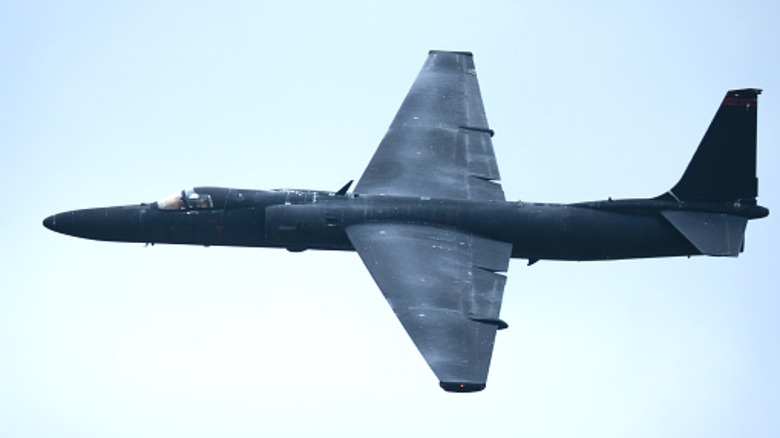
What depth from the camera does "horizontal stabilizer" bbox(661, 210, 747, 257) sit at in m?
88.7

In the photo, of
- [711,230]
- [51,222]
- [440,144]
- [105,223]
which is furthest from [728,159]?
[51,222]

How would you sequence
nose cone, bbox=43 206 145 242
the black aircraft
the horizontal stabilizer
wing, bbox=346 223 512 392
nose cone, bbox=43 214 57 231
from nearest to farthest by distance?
wing, bbox=346 223 512 392 < the black aircraft < the horizontal stabilizer < nose cone, bbox=43 206 145 242 < nose cone, bbox=43 214 57 231

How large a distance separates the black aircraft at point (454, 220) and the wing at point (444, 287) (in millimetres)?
72

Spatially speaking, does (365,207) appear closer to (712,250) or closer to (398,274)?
(398,274)

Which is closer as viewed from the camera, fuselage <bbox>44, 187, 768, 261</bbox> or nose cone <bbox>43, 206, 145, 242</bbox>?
fuselage <bbox>44, 187, 768, 261</bbox>

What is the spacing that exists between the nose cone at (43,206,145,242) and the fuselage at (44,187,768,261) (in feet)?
8.32

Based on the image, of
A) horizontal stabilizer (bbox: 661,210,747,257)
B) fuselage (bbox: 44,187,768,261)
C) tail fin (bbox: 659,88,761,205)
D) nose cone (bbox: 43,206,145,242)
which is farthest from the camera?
nose cone (bbox: 43,206,145,242)

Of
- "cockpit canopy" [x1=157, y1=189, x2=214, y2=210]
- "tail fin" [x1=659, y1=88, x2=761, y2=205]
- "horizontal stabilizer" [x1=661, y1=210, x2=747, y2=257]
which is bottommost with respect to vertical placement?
"horizontal stabilizer" [x1=661, y1=210, x2=747, y2=257]

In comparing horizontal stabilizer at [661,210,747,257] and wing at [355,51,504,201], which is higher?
wing at [355,51,504,201]

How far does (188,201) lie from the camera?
91.3 metres

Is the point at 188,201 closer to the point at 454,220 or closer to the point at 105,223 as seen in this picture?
the point at 105,223

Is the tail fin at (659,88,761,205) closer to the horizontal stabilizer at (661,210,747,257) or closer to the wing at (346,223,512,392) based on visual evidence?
the horizontal stabilizer at (661,210,747,257)

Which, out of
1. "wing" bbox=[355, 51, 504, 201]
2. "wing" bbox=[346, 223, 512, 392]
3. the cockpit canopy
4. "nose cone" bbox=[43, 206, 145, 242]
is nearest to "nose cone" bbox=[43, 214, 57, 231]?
"nose cone" bbox=[43, 206, 145, 242]

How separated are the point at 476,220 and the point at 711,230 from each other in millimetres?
8918
